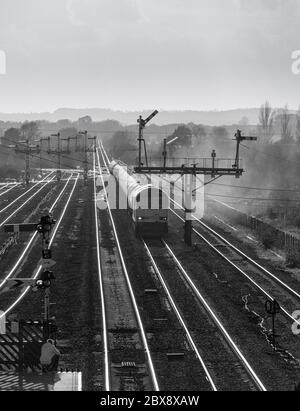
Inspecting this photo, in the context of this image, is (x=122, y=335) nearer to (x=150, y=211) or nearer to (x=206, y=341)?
(x=206, y=341)

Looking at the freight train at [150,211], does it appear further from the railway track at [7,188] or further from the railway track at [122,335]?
the railway track at [7,188]

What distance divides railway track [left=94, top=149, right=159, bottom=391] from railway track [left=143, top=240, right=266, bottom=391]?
142 centimetres

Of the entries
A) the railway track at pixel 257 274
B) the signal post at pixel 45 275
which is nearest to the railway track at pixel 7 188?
the railway track at pixel 257 274

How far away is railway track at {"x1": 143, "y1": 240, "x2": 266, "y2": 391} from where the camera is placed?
15.4 metres

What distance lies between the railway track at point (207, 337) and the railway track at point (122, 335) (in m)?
1.42

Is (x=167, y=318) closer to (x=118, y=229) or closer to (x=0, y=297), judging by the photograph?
(x=0, y=297)

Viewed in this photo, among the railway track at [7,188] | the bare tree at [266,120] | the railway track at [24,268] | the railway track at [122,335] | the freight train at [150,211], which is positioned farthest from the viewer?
the bare tree at [266,120]

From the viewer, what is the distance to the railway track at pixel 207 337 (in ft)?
50.5

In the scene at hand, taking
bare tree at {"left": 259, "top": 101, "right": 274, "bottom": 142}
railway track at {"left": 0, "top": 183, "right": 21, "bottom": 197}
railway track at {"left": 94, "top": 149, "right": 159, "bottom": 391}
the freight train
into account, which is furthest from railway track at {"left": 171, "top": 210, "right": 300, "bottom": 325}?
bare tree at {"left": 259, "top": 101, "right": 274, "bottom": 142}

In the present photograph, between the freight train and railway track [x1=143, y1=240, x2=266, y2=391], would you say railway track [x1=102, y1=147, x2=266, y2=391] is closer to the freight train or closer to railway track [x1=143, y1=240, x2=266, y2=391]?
railway track [x1=143, y1=240, x2=266, y2=391]

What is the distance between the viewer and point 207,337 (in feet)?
61.7

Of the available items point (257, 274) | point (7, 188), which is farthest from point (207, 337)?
point (7, 188)

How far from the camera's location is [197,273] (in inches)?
1083

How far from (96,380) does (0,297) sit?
29.9 ft
